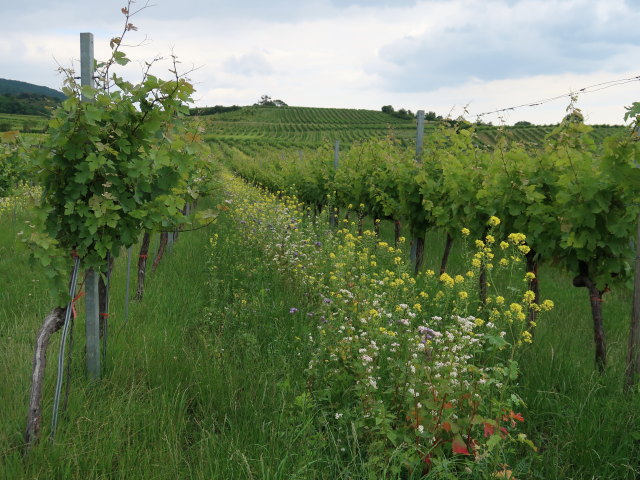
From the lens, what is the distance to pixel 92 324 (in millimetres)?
3268

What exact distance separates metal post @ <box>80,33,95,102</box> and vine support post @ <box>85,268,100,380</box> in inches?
50.1

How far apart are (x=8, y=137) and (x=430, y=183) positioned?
5.37 metres

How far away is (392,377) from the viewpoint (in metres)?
2.92

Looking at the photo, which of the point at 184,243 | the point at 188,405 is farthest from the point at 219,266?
the point at 188,405

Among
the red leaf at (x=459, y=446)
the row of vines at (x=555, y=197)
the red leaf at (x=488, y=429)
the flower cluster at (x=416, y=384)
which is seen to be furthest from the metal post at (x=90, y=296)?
the row of vines at (x=555, y=197)

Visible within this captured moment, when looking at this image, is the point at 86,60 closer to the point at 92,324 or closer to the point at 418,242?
the point at 92,324

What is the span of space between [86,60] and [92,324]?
5.93 ft

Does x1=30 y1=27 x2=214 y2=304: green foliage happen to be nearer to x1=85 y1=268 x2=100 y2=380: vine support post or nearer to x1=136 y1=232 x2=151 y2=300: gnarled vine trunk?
x1=85 y1=268 x2=100 y2=380: vine support post

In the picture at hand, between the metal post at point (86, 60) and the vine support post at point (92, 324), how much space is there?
127cm

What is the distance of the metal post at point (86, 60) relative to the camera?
3.15 m

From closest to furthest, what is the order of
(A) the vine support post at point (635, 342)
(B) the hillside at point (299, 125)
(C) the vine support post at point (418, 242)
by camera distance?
(A) the vine support post at point (635, 342) → (C) the vine support post at point (418, 242) → (B) the hillside at point (299, 125)

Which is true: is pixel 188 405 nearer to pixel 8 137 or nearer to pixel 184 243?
pixel 8 137

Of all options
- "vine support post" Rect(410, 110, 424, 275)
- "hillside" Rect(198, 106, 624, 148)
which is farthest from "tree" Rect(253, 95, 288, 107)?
"vine support post" Rect(410, 110, 424, 275)

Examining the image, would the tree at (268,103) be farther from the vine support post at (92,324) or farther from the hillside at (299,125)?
the vine support post at (92,324)
